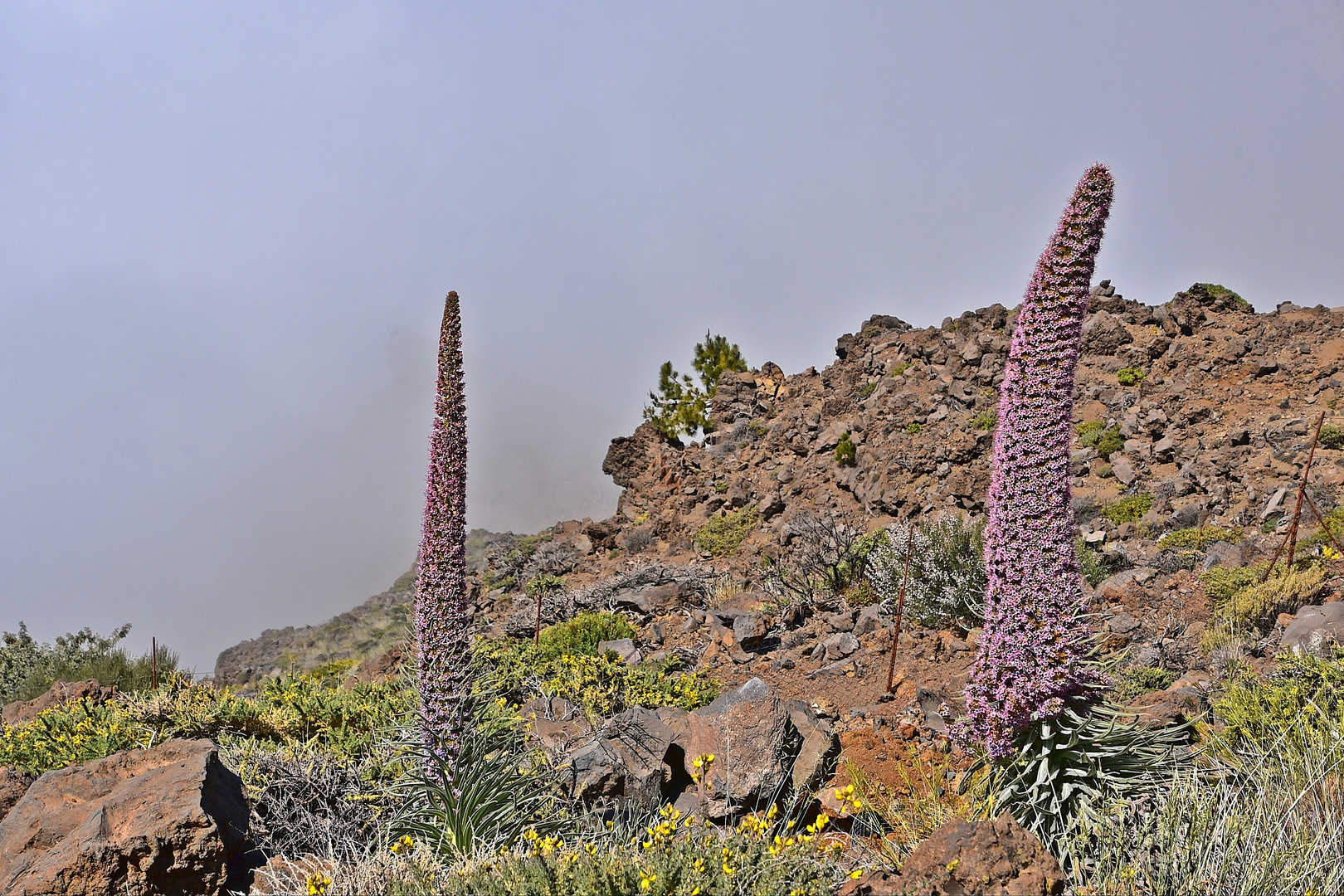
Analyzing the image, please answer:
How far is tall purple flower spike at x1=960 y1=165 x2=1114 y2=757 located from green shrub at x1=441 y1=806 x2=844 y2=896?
3.77 ft

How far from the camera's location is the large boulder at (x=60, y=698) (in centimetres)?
877

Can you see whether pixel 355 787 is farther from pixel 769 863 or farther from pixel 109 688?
pixel 109 688

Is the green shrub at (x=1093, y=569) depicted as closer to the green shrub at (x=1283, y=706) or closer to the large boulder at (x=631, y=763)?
the green shrub at (x=1283, y=706)

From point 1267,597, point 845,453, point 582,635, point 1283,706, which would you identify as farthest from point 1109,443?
point 1283,706

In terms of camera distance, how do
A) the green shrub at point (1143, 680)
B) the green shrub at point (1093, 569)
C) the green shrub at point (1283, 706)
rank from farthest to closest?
the green shrub at point (1093, 569), the green shrub at point (1143, 680), the green shrub at point (1283, 706)

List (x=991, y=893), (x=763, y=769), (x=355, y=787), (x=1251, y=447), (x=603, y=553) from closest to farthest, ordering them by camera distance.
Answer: (x=991, y=893) → (x=763, y=769) → (x=355, y=787) → (x=1251, y=447) → (x=603, y=553)

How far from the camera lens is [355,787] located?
18.5 ft

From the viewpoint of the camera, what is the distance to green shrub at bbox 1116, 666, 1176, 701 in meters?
6.13

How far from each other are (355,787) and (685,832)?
292 centimetres

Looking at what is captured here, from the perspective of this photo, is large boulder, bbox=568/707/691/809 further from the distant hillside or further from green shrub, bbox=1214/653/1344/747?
the distant hillside

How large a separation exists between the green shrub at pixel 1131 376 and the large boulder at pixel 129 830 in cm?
2116

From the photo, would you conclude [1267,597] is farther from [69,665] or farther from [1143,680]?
[69,665]

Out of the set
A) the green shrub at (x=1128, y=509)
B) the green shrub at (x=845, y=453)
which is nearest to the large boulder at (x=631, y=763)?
the green shrub at (x=1128, y=509)

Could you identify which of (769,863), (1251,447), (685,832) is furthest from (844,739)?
(1251,447)
